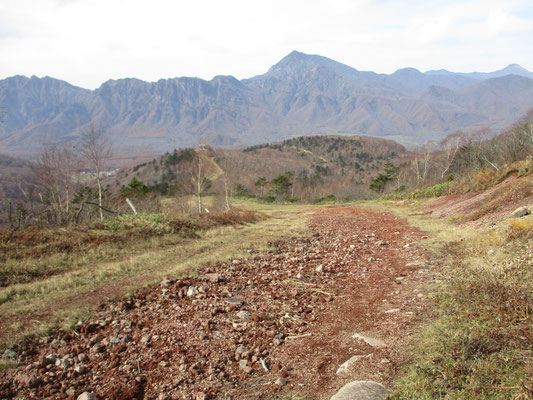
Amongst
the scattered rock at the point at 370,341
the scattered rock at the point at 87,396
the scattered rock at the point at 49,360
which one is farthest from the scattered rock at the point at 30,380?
the scattered rock at the point at 370,341

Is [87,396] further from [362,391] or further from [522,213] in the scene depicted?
[522,213]

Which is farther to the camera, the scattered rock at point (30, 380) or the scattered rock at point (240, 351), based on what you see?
the scattered rock at point (240, 351)

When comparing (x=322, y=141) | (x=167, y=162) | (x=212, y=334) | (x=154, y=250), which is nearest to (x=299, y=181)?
(x=167, y=162)

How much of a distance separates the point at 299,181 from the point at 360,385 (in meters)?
Result: 84.1

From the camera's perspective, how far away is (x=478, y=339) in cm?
330

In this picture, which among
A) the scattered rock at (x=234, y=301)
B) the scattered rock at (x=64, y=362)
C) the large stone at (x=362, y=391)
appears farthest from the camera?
the scattered rock at (x=234, y=301)

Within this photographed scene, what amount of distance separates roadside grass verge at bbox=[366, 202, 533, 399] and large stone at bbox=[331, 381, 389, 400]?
0.13m

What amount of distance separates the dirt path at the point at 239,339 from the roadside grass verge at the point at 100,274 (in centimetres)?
49

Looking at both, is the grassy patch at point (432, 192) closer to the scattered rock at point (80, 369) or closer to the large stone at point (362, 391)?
the large stone at point (362, 391)

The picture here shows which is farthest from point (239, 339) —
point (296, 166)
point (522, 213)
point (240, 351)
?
point (296, 166)

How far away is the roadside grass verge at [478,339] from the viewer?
2.75m

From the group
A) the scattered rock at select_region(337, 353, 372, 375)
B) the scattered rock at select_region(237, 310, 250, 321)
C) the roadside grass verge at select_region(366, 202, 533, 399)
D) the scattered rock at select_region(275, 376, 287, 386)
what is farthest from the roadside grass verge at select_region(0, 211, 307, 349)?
the roadside grass verge at select_region(366, 202, 533, 399)

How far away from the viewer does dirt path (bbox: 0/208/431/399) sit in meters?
3.42

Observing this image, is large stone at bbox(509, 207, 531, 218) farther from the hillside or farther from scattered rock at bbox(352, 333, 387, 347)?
the hillside
